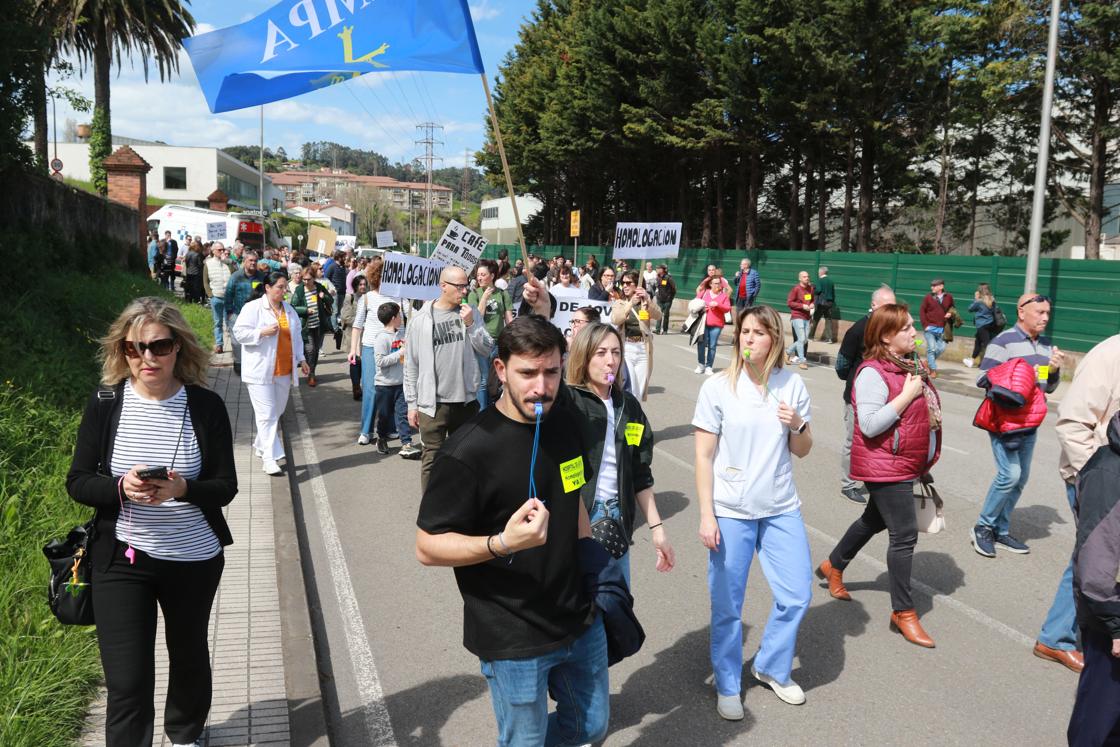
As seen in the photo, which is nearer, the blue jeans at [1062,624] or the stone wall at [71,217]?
the blue jeans at [1062,624]

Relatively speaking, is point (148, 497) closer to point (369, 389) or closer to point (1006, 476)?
point (1006, 476)

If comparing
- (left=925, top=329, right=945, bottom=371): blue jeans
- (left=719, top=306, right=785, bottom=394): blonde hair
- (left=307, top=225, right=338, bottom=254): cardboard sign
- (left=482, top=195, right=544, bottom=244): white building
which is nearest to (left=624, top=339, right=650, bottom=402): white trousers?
(left=719, top=306, right=785, bottom=394): blonde hair

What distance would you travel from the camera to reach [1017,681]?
4.77 meters

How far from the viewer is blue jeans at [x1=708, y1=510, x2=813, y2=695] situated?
14.2 feet

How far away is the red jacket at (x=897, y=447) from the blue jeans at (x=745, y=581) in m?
0.92

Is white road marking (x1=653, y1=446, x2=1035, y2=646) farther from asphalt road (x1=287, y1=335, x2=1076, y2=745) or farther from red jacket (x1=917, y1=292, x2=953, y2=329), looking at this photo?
red jacket (x1=917, y1=292, x2=953, y2=329)

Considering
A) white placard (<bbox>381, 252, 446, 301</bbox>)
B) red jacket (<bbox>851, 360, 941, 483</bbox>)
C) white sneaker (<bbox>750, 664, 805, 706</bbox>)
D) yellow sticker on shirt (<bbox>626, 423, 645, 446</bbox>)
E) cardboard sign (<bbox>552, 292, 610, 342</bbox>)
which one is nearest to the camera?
yellow sticker on shirt (<bbox>626, 423, 645, 446</bbox>)

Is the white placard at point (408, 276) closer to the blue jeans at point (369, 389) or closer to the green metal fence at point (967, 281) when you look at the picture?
the blue jeans at point (369, 389)

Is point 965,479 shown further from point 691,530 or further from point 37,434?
point 37,434

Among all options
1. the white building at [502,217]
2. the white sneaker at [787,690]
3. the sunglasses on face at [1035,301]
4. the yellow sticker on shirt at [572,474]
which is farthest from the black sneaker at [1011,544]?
the white building at [502,217]

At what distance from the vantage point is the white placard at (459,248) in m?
9.77

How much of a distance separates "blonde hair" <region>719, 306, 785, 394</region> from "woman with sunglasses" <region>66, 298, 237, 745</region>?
2288mm

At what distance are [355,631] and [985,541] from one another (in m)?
4.51

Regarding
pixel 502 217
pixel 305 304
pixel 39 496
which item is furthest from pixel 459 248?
pixel 502 217
